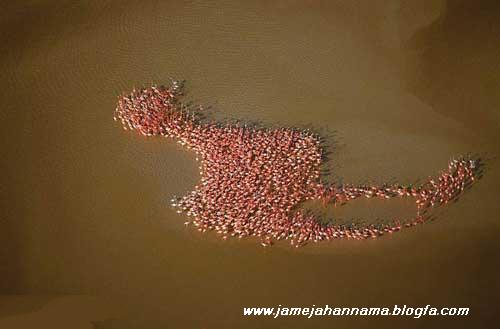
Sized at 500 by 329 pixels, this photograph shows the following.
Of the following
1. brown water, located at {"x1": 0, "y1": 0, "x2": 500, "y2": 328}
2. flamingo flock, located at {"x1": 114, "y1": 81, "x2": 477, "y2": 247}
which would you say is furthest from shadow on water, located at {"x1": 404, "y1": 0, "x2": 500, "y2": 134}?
flamingo flock, located at {"x1": 114, "y1": 81, "x2": 477, "y2": 247}

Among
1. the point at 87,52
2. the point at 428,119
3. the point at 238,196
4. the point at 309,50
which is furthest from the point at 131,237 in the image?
the point at 428,119

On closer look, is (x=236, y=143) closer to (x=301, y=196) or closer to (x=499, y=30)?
(x=301, y=196)

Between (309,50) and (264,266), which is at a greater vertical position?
(309,50)

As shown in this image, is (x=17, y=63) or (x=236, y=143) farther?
(x=17, y=63)

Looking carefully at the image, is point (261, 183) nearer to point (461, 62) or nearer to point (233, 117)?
point (233, 117)

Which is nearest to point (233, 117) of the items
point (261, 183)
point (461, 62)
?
point (261, 183)

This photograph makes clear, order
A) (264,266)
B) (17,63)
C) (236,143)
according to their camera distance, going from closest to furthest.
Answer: (264,266), (236,143), (17,63)
